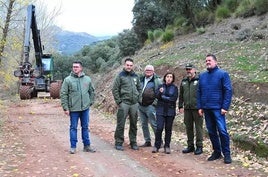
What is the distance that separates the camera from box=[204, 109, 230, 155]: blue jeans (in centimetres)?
844

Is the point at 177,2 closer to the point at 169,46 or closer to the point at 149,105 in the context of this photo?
the point at 169,46

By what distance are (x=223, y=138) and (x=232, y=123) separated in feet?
8.85

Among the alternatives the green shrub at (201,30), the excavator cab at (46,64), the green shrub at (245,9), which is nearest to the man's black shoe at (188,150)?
the green shrub at (245,9)

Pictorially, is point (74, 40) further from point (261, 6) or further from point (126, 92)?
point (126, 92)

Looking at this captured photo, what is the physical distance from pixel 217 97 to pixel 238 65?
22.3 ft

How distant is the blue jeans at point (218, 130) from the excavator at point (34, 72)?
52.3 feet

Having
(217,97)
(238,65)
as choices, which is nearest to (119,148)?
(217,97)

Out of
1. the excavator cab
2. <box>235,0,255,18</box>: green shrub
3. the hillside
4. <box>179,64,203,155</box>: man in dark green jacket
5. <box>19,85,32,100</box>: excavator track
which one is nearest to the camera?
<box>179,64,203,155</box>: man in dark green jacket

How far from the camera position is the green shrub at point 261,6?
2002 centimetres

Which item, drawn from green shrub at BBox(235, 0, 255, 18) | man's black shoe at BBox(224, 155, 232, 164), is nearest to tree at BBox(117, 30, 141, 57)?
green shrub at BBox(235, 0, 255, 18)

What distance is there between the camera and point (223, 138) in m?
8.44

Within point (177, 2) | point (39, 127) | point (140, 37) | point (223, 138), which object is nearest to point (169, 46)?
point (177, 2)

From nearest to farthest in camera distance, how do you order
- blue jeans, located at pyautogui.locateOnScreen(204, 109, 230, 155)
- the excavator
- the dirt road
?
the dirt road < blue jeans, located at pyautogui.locateOnScreen(204, 109, 230, 155) < the excavator

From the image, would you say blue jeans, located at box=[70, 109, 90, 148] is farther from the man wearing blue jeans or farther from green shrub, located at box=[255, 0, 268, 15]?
green shrub, located at box=[255, 0, 268, 15]
